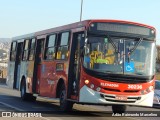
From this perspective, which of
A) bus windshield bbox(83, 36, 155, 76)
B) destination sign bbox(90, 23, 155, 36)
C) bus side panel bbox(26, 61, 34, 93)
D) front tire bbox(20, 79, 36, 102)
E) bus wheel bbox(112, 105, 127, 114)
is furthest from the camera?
front tire bbox(20, 79, 36, 102)

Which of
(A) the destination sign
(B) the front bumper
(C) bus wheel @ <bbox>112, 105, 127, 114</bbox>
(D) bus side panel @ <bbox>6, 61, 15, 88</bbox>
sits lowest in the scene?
(C) bus wheel @ <bbox>112, 105, 127, 114</bbox>

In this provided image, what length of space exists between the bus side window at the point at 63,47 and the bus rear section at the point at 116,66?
1925 millimetres

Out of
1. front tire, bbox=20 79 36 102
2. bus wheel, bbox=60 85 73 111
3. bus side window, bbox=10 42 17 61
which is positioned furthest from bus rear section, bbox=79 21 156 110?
bus side window, bbox=10 42 17 61

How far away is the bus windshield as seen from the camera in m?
15.9

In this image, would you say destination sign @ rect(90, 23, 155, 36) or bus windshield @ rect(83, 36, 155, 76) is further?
destination sign @ rect(90, 23, 155, 36)

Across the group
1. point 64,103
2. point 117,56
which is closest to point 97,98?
point 117,56

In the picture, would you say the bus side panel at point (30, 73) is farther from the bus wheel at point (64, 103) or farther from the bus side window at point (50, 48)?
the bus wheel at point (64, 103)

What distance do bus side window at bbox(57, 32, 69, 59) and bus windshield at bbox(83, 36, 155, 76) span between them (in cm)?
184

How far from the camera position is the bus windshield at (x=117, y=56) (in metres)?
15.9

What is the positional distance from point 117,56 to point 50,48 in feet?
15.6

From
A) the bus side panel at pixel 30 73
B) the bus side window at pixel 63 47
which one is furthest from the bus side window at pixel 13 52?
the bus side window at pixel 63 47

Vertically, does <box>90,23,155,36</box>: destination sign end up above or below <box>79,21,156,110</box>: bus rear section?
above

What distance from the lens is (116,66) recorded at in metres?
16.0

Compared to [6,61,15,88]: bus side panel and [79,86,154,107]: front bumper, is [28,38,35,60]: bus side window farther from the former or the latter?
[79,86,154,107]: front bumper
